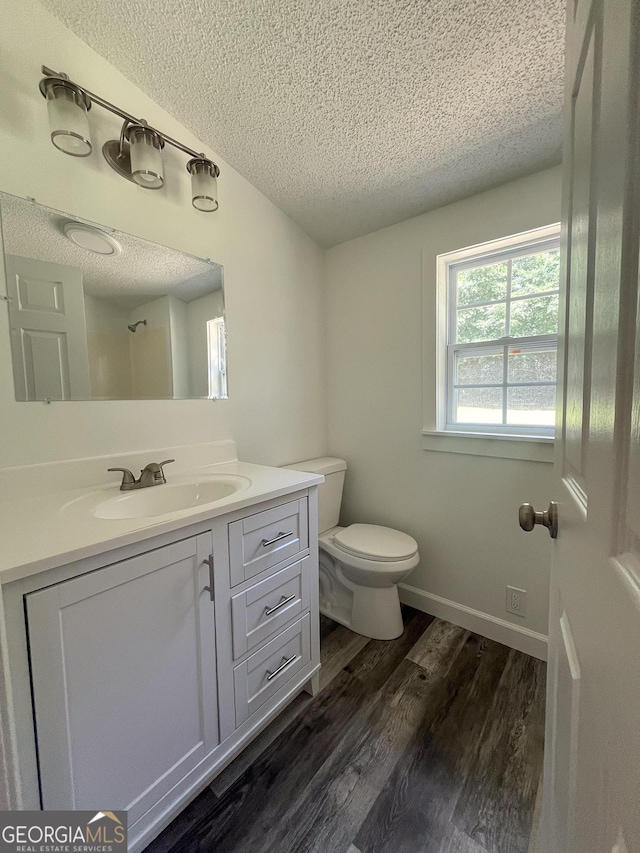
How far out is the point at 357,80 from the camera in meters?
1.14

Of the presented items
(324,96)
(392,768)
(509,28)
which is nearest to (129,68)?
(324,96)

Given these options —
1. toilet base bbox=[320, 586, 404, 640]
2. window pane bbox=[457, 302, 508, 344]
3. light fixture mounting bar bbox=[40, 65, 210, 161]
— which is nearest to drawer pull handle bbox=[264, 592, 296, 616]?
toilet base bbox=[320, 586, 404, 640]

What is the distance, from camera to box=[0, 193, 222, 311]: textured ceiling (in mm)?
1068

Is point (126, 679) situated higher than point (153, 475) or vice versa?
point (153, 475)

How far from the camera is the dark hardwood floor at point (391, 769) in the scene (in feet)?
3.06

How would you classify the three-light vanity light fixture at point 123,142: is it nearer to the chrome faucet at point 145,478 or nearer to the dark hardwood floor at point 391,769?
the chrome faucet at point 145,478

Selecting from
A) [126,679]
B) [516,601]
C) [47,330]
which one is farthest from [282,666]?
[47,330]

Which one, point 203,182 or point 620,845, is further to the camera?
point 203,182

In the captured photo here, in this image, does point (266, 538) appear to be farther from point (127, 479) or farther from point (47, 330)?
point (47, 330)

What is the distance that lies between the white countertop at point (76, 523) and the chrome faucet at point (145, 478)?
27mm

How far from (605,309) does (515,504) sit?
1415 millimetres

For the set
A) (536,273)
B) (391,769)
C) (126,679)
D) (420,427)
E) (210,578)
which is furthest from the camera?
(420,427)

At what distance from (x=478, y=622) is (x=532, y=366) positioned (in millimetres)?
1279

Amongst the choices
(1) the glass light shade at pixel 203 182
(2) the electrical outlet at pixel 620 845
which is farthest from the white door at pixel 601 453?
(1) the glass light shade at pixel 203 182
